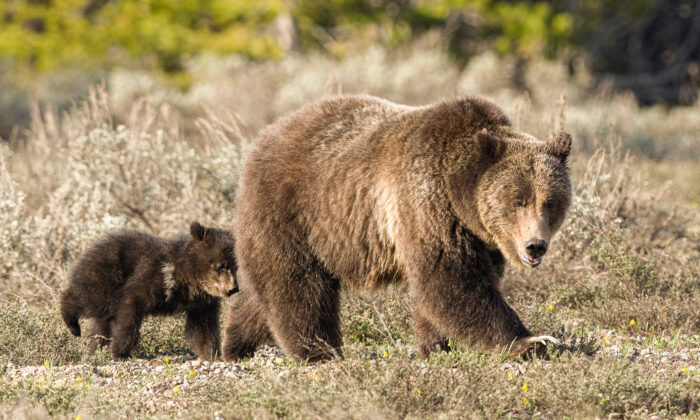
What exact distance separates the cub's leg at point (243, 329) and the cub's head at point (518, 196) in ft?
6.97

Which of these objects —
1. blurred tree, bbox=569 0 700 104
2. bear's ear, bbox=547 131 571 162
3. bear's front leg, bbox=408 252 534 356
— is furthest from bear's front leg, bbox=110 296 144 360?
blurred tree, bbox=569 0 700 104

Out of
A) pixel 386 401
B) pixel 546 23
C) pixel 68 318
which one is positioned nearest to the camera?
pixel 386 401

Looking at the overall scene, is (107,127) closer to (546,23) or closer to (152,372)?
(152,372)

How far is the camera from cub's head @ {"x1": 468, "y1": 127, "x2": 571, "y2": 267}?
219 inches

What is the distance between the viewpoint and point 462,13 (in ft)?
81.8

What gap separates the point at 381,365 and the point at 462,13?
2083 centimetres

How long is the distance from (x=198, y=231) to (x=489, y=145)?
281cm

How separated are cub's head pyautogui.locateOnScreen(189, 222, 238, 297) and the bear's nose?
267cm

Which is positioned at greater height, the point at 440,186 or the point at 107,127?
the point at 440,186

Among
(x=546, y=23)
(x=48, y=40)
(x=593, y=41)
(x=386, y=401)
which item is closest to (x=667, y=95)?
(x=593, y=41)

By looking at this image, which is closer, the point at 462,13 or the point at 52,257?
the point at 52,257

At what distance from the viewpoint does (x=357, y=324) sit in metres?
7.42

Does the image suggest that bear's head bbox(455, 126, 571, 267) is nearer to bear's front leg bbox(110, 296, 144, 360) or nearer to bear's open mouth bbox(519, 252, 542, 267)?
bear's open mouth bbox(519, 252, 542, 267)

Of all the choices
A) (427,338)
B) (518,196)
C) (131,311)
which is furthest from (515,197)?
(131,311)
